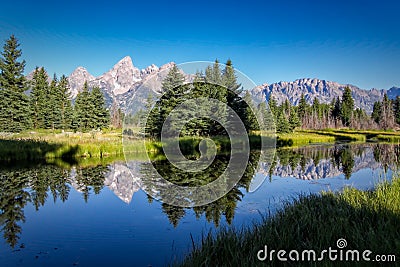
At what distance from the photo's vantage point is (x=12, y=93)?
33.6 meters

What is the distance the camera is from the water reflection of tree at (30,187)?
6.52 metres

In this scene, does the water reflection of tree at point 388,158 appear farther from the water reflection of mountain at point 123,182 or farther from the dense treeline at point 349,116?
the dense treeline at point 349,116

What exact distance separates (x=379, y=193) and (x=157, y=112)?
83.5ft

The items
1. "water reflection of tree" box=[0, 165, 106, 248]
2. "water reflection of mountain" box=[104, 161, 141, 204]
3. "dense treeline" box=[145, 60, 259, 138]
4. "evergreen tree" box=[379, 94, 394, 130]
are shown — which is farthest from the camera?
"evergreen tree" box=[379, 94, 394, 130]

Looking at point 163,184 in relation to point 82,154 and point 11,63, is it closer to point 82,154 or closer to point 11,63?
point 82,154

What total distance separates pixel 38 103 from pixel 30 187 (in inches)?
1602

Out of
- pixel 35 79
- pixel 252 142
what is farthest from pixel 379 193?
pixel 35 79

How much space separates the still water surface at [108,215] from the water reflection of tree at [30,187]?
2 cm

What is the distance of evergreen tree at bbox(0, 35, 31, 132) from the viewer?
108 feet

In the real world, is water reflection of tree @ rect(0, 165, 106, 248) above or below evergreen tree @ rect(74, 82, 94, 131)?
below

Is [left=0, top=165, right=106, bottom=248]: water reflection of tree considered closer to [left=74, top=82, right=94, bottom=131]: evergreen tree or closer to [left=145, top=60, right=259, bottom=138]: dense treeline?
[left=145, top=60, right=259, bottom=138]: dense treeline

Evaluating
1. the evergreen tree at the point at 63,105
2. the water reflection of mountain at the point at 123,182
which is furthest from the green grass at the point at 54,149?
the evergreen tree at the point at 63,105

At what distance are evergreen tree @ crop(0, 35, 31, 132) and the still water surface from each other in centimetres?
2451

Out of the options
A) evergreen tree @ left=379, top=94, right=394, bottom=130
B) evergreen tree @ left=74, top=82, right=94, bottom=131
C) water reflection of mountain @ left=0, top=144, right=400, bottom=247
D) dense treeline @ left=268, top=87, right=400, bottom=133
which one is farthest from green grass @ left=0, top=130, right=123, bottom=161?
evergreen tree @ left=379, top=94, right=394, bottom=130
